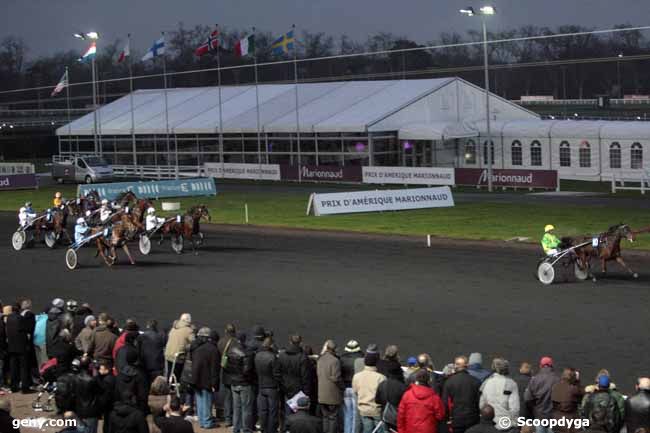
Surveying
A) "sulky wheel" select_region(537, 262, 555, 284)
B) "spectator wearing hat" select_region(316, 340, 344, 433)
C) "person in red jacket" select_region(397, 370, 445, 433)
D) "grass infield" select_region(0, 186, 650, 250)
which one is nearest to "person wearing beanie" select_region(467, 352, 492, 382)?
"person in red jacket" select_region(397, 370, 445, 433)

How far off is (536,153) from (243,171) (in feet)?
55.2

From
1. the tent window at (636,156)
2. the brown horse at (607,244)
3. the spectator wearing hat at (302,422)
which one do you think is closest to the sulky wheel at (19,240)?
the brown horse at (607,244)

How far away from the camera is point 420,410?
33.2 ft

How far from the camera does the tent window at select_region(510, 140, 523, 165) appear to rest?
2122 inches

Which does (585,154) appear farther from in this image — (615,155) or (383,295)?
(383,295)

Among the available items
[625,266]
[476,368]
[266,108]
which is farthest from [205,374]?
[266,108]

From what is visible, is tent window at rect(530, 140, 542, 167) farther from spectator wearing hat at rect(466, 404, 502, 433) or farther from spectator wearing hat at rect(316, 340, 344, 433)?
spectator wearing hat at rect(466, 404, 502, 433)

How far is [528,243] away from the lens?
28.6 m

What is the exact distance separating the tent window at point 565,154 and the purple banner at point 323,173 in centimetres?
1008

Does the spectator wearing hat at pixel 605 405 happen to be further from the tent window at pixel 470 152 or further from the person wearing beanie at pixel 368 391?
the tent window at pixel 470 152

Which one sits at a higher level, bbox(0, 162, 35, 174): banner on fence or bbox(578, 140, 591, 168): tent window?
bbox(0, 162, 35, 174): banner on fence

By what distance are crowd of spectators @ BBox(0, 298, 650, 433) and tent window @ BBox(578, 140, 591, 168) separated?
1579 inches

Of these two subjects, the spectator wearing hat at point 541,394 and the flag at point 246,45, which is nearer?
the spectator wearing hat at point 541,394

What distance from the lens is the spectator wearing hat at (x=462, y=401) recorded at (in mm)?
10484
